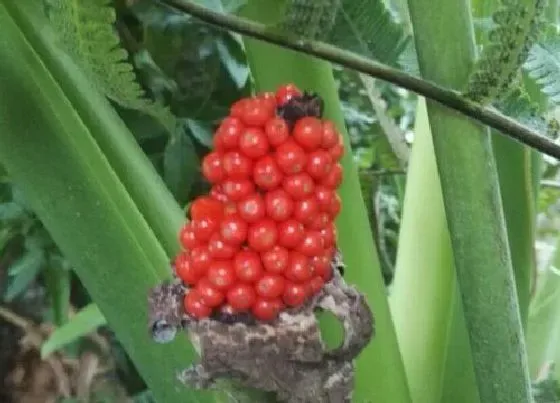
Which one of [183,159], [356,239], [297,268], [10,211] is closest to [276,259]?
[297,268]

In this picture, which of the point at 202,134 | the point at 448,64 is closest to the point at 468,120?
the point at 448,64

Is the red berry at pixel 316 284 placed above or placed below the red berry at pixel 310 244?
below

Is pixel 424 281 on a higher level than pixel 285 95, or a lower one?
lower

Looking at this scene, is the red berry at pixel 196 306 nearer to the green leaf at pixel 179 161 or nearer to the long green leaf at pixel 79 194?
the long green leaf at pixel 79 194

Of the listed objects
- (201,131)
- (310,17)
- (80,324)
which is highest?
(310,17)

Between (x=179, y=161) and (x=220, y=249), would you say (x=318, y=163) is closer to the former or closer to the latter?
(x=220, y=249)

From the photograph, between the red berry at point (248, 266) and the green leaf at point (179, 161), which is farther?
the green leaf at point (179, 161)

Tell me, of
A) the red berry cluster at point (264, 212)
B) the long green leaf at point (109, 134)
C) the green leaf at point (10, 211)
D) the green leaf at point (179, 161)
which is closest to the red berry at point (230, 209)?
the red berry cluster at point (264, 212)
